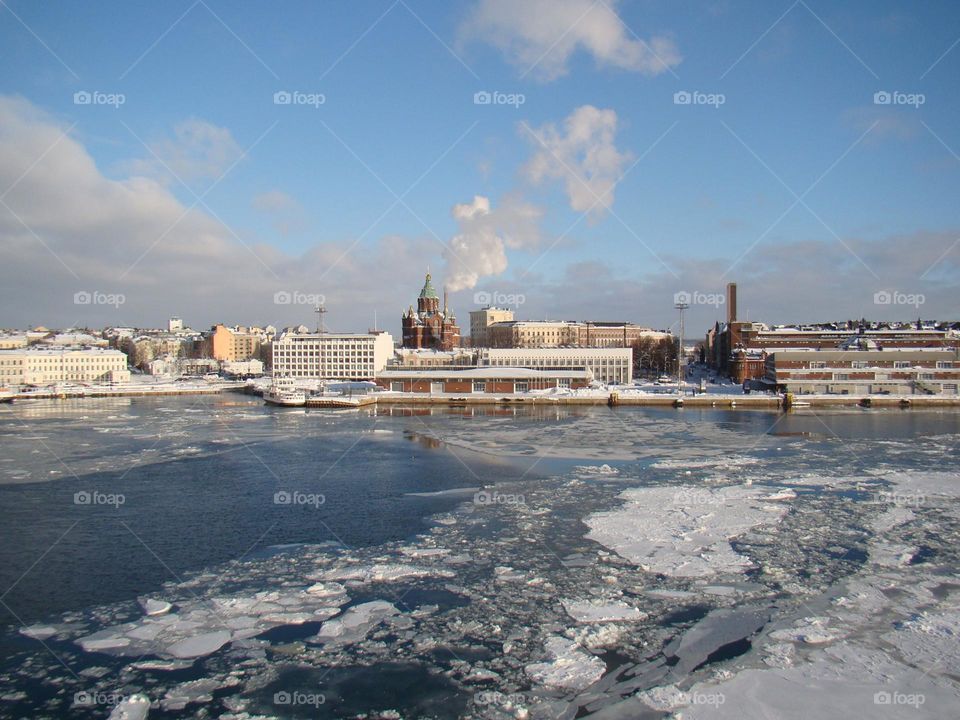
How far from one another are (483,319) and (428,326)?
29128 mm

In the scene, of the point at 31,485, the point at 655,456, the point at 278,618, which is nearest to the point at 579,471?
the point at 655,456

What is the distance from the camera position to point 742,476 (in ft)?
49.1

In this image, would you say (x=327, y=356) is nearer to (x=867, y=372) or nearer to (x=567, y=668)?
(x=867, y=372)

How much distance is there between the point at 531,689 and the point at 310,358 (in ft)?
161

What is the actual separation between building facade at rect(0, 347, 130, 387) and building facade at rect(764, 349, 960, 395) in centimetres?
4312

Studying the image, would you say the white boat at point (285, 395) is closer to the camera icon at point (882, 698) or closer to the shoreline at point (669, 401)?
the shoreline at point (669, 401)

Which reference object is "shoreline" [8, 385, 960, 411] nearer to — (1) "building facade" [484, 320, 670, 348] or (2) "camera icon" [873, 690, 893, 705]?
(2) "camera icon" [873, 690, 893, 705]

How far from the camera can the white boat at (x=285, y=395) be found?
36.3m

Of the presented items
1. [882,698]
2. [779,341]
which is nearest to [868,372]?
[779,341]

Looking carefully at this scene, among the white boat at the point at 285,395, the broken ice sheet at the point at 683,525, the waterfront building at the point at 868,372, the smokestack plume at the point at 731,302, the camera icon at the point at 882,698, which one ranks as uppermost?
the smokestack plume at the point at 731,302

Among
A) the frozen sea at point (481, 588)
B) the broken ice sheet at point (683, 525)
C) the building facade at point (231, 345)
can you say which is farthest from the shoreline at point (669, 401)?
the building facade at point (231, 345)

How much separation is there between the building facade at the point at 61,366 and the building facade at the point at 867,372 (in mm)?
43115

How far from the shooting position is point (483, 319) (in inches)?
3661

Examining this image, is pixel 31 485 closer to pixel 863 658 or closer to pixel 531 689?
pixel 531 689
